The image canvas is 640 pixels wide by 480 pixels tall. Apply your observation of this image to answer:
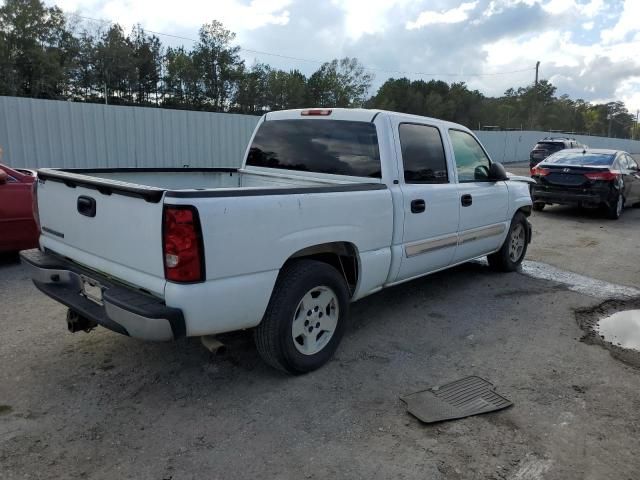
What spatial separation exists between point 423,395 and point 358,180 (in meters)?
1.80

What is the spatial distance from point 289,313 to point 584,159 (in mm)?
10823

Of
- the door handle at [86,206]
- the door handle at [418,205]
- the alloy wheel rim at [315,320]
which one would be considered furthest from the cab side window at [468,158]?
the door handle at [86,206]

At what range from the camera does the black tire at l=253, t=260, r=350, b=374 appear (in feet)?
10.9

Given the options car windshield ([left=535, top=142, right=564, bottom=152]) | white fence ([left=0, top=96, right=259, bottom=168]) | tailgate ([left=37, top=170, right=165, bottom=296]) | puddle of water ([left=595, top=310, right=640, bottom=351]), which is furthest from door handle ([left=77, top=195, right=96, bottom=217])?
car windshield ([left=535, top=142, right=564, bottom=152])

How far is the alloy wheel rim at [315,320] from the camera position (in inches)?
141

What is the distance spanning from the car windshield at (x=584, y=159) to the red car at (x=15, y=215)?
1057cm

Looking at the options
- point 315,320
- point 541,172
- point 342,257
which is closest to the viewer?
point 315,320

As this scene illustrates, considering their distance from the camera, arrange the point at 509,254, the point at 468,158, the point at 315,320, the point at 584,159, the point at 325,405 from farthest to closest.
Answer: 1. the point at 584,159
2. the point at 509,254
3. the point at 468,158
4. the point at 315,320
5. the point at 325,405

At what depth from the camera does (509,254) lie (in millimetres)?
6523

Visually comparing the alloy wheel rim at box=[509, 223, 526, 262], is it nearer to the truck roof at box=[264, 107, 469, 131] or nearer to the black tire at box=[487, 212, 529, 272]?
the black tire at box=[487, 212, 529, 272]

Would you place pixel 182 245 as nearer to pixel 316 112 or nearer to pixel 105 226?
pixel 105 226

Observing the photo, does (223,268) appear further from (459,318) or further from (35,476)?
(459,318)

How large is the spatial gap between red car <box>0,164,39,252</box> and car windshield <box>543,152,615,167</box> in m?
10.6

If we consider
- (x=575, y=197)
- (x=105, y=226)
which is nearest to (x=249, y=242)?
(x=105, y=226)
